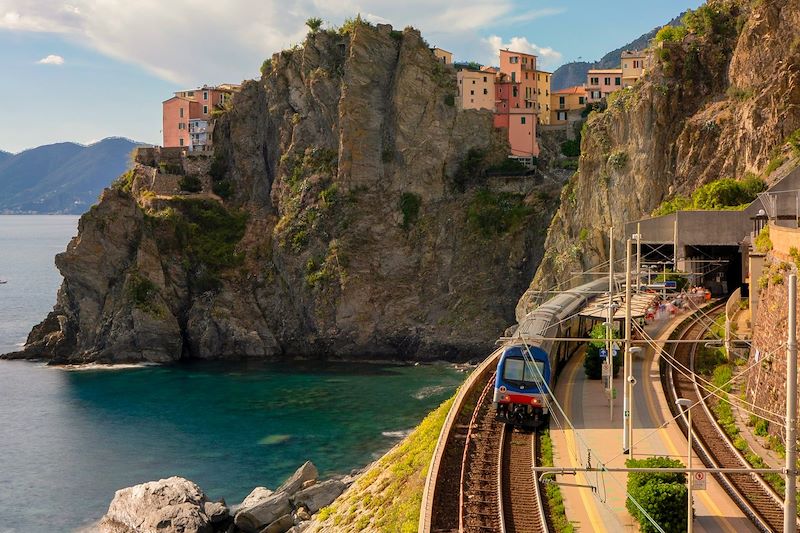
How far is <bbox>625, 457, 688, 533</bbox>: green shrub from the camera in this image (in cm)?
2086

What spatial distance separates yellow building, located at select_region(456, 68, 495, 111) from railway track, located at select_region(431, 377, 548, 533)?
79.3 meters

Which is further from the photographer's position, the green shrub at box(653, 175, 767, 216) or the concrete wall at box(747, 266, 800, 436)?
the green shrub at box(653, 175, 767, 216)

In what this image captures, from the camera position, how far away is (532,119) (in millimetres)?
106750

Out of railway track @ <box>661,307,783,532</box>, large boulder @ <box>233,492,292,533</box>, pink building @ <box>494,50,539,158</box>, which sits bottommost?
large boulder @ <box>233,492,292,533</box>

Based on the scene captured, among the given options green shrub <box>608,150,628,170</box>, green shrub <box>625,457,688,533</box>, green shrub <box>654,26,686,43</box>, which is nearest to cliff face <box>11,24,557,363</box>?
green shrub <box>608,150,628,170</box>

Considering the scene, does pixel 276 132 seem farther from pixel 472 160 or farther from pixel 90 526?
pixel 90 526

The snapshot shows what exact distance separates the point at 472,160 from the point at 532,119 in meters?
10.0

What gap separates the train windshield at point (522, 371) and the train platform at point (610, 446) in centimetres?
180

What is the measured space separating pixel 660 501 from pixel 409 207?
→ 278 ft

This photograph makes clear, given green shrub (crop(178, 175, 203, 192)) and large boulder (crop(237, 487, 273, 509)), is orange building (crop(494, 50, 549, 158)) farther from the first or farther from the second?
large boulder (crop(237, 487, 273, 509))

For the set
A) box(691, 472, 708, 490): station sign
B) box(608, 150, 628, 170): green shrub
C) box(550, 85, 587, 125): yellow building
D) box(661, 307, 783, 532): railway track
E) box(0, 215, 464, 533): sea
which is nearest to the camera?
box(691, 472, 708, 490): station sign

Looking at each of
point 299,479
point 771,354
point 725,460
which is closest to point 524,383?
point 725,460

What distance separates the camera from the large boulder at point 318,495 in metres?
41.1

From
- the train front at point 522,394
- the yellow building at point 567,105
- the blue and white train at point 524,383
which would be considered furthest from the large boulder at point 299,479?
the yellow building at point 567,105
